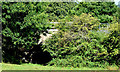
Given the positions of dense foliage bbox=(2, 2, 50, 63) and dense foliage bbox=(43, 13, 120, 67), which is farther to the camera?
dense foliage bbox=(43, 13, 120, 67)

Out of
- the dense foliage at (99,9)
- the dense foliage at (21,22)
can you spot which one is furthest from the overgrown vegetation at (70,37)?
the dense foliage at (99,9)

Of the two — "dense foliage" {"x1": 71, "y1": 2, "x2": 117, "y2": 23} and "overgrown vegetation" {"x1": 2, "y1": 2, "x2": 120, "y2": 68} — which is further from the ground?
"dense foliage" {"x1": 71, "y1": 2, "x2": 117, "y2": 23}

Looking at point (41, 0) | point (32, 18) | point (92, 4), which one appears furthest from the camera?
point (92, 4)

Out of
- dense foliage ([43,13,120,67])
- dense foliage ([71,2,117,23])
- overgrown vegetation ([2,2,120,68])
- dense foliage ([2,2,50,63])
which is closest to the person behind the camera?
dense foliage ([2,2,50,63])

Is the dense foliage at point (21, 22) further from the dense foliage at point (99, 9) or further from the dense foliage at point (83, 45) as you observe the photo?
the dense foliage at point (99, 9)

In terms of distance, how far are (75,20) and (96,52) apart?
6.33 feet

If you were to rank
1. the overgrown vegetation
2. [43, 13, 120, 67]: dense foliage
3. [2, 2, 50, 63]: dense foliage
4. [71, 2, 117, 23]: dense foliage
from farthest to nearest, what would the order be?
[71, 2, 117, 23]: dense foliage
[43, 13, 120, 67]: dense foliage
the overgrown vegetation
[2, 2, 50, 63]: dense foliage

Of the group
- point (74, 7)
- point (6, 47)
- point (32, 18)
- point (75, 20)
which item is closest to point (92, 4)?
point (74, 7)

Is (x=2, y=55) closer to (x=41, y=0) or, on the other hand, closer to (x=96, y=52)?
(x=41, y=0)

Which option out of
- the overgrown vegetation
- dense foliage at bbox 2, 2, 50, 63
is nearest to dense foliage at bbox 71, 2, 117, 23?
the overgrown vegetation

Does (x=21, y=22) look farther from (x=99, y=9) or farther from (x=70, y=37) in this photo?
(x=99, y=9)

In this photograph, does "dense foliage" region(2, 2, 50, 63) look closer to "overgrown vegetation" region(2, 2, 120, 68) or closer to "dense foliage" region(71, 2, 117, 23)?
"overgrown vegetation" region(2, 2, 120, 68)

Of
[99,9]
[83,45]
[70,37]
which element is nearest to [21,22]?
[70,37]

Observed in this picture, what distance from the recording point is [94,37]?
8195 mm
